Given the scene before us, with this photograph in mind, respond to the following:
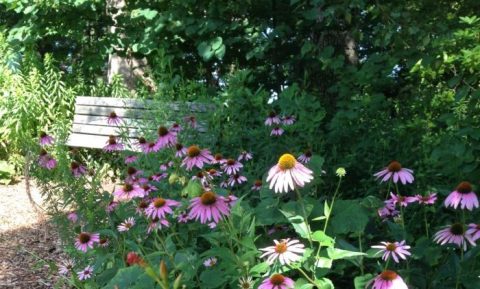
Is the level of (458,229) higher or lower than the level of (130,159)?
higher

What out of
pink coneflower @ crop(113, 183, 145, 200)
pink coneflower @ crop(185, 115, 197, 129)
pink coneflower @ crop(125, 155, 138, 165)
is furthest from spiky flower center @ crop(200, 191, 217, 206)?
pink coneflower @ crop(185, 115, 197, 129)

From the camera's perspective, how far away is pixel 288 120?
3.08 metres

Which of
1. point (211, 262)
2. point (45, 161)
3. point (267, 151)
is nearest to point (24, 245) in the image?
point (45, 161)

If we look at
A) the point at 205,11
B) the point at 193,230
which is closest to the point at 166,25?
the point at 205,11

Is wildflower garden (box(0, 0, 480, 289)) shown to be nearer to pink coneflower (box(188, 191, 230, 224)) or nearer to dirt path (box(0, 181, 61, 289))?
pink coneflower (box(188, 191, 230, 224))

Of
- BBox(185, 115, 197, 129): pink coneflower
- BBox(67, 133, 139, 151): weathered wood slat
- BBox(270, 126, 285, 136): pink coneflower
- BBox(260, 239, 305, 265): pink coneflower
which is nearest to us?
BBox(260, 239, 305, 265): pink coneflower

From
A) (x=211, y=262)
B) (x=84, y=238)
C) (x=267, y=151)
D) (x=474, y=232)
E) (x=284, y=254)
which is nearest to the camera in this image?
(x=284, y=254)

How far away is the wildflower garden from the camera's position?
1.67 m

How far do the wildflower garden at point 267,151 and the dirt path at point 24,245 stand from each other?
133 mm

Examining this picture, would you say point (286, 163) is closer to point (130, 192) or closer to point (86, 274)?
point (130, 192)

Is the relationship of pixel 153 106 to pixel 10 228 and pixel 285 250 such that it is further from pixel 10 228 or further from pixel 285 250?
pixel 285 250

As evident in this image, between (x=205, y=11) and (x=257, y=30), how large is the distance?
491mm

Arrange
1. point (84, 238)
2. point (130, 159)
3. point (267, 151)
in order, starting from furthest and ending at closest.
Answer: point (267, 151) → point (130, 159) → point (84, 238)

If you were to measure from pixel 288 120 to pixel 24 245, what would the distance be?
7.57 feet
